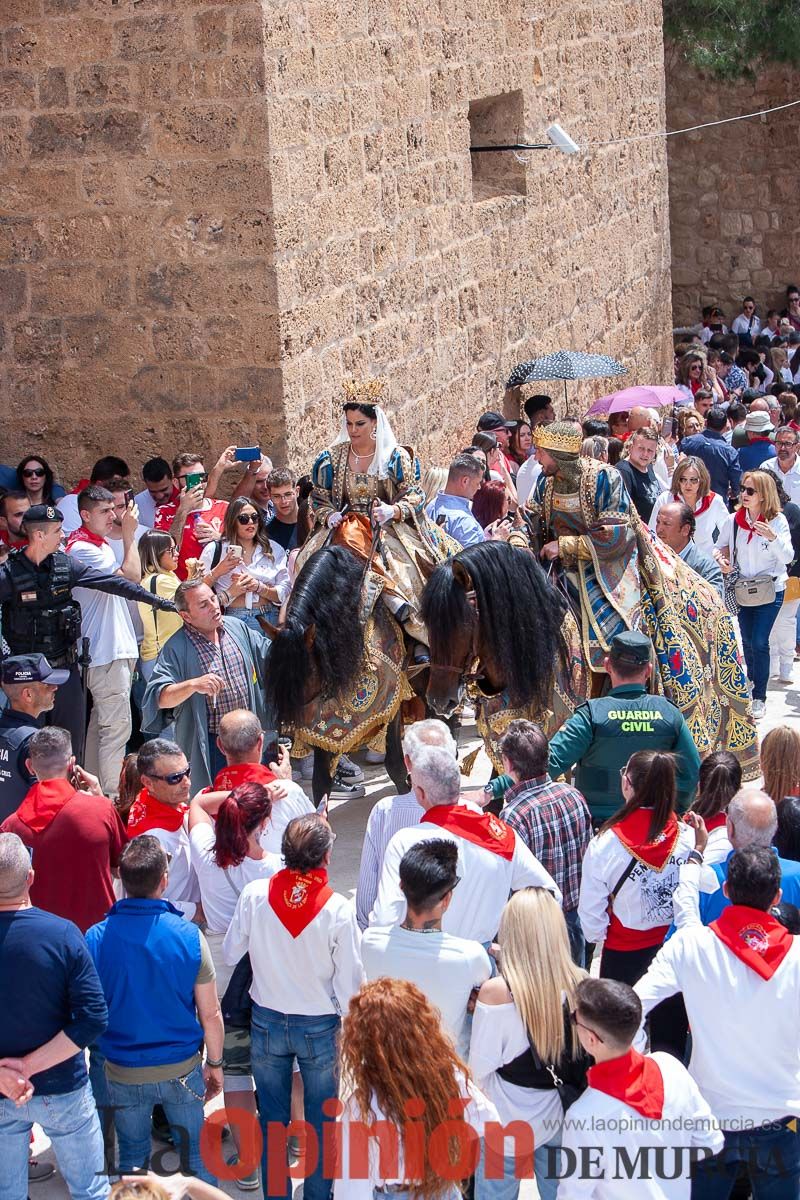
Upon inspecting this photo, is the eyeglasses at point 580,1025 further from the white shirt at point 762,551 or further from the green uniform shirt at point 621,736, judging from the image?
the white shirt at point 762,551

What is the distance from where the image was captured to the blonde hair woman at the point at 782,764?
571 cm

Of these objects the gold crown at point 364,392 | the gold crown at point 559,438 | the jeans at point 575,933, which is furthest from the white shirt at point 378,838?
the gold crown at point 364,392

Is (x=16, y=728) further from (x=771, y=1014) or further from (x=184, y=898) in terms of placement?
(x=771, y=1014)

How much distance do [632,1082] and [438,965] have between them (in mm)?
660

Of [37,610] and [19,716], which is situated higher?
[37,610]

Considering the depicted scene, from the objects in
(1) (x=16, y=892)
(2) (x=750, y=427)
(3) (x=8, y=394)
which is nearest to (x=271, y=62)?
(3) (x=8, y=394)

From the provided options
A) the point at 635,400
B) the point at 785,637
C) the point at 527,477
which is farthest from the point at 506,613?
the point at 635,400

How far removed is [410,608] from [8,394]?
348 centimetres

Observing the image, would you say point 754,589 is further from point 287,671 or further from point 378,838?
point 378,838

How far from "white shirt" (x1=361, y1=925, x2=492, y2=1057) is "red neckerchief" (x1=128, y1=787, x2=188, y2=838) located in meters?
1.37

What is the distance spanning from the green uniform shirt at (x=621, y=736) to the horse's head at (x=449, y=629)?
34.5 inches

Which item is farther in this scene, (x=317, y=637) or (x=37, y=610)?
(x=37, y=610)

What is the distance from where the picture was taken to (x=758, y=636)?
391 inches

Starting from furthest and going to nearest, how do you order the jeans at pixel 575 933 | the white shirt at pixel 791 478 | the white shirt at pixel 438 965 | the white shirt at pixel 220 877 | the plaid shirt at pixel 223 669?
1. the white shirt at pixel 791 478
2. the plaid shirt at pixel 223 669
3. the jeans at pixel 575 933
4. the white shirt at pixel 220 877
5. the white shirt at pixel 438 965
